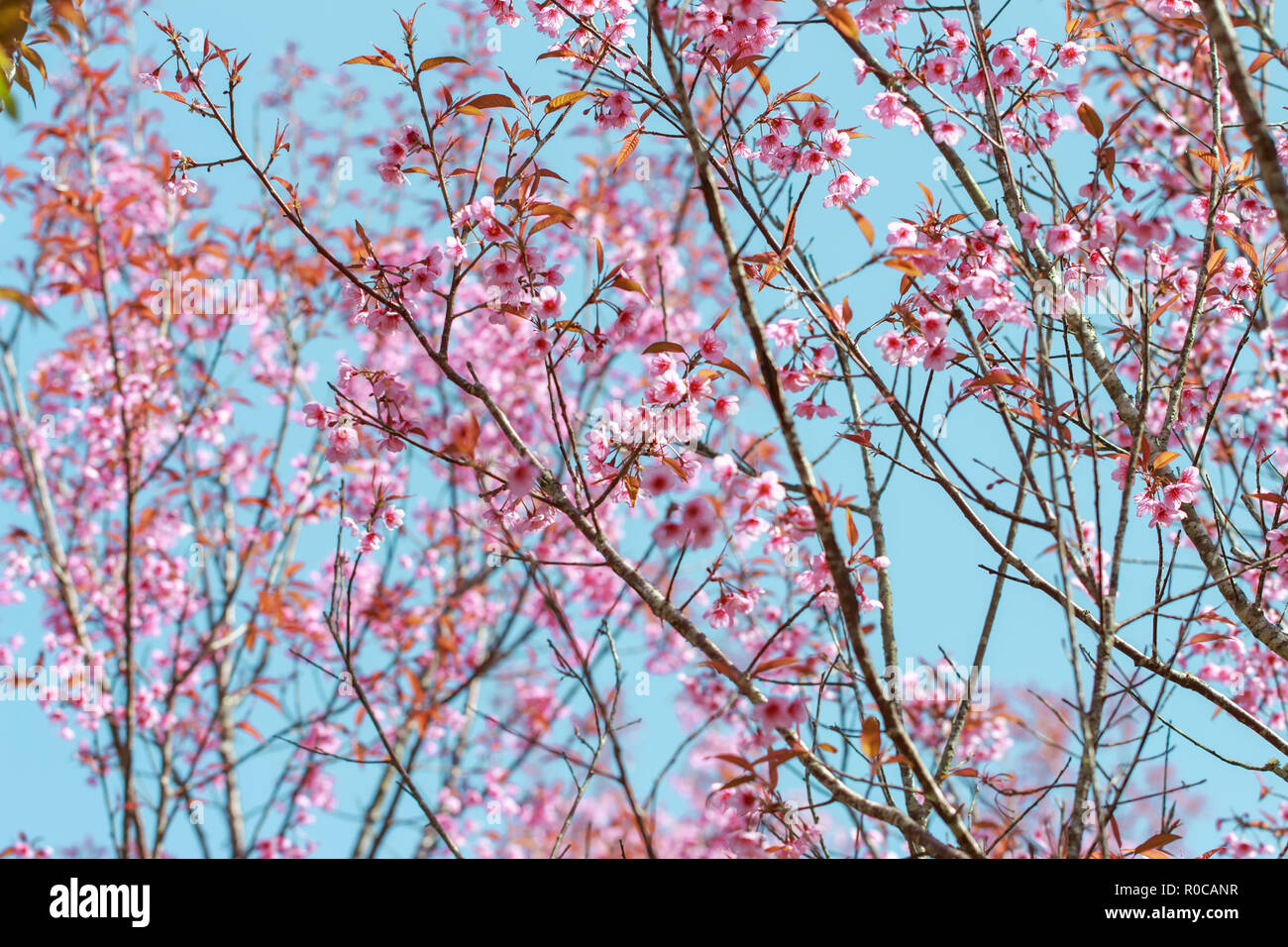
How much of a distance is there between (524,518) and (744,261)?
0.69m

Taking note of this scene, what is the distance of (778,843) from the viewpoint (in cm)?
174

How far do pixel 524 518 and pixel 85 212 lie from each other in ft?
11.7

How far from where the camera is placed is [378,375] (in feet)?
6.11

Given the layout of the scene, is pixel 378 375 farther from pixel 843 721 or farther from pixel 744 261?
pixel 843 721
